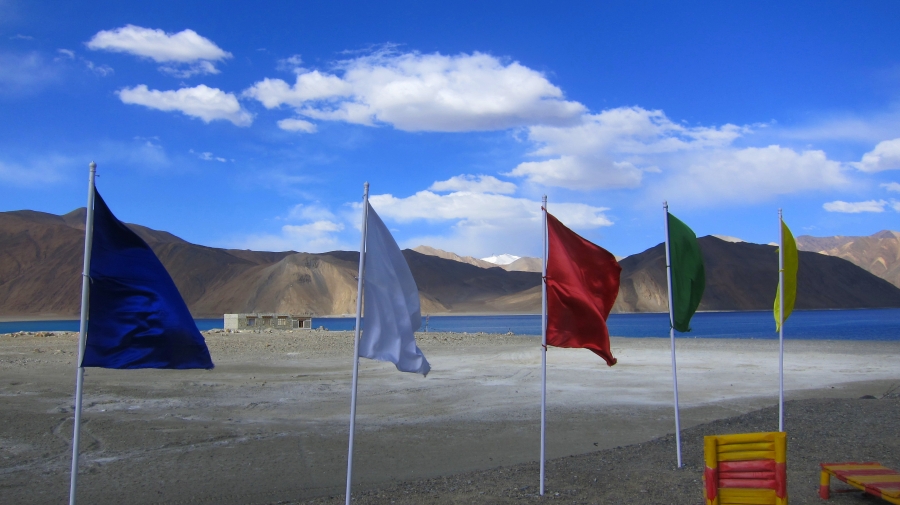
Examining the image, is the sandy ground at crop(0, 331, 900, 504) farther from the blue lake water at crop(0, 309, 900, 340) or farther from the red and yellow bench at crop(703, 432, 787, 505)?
the blue lake water at crop(0, 309, 900, 340)

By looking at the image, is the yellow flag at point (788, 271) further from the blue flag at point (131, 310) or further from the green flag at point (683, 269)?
the blue flag at point (131, 310)

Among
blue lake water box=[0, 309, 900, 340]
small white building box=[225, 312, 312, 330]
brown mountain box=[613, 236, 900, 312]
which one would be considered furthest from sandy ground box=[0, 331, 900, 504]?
brown mountain box=[613, 236, 900, 312]

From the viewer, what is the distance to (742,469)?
19.4 feet

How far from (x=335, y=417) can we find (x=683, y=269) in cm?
759

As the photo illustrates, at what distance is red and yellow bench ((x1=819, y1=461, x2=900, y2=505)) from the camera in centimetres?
605

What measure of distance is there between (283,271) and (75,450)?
149599mm

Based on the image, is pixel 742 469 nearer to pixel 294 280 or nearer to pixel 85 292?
pixel 85 292

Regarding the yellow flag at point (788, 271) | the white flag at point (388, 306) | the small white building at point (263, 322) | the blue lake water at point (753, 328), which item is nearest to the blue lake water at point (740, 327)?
the blue lake water at point (753, 328)

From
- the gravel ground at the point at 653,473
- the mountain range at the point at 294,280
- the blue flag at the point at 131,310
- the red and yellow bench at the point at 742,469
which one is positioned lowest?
the gravel ground at the point at 653,473

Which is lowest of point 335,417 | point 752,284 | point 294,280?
point 335,417

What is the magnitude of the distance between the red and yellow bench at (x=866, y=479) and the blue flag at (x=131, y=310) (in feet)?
18.7

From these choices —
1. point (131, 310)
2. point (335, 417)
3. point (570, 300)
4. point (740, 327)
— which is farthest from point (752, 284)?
point (131, 310)

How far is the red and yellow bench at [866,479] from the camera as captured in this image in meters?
6.05

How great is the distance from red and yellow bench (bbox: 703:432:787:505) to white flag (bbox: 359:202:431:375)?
8.19 feet
